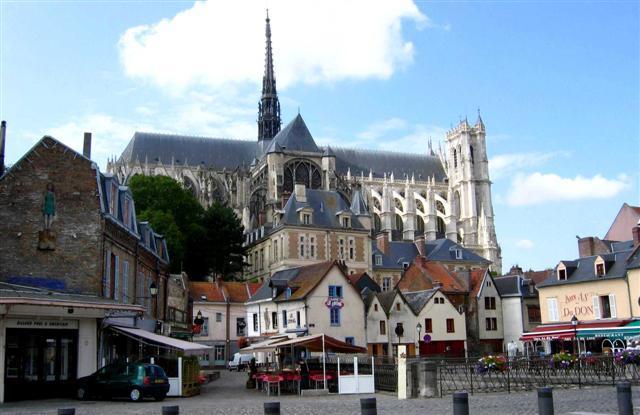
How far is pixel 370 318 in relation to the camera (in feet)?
133

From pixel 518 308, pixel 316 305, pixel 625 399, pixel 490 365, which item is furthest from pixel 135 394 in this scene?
pixel 518 308

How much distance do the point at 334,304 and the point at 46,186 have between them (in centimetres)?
1863

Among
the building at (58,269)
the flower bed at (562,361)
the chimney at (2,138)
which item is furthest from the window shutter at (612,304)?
the chimney at (2,138)

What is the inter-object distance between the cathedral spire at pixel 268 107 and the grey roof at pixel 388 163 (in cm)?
1028

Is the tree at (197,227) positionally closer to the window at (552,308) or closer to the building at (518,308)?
the building at (518,308)

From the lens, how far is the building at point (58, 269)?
1952 cm

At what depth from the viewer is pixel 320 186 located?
274ft

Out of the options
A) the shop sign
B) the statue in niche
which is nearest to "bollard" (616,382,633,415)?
the shop sign

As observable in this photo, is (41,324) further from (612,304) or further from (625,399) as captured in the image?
(612,304)

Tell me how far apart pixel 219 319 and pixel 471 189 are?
67.3m

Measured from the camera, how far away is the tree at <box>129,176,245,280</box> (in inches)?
2324

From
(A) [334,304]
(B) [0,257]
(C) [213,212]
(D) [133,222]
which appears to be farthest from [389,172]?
(B) [0,257]

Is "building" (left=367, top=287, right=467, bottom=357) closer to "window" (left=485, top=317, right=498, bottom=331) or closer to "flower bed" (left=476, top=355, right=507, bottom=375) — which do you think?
"window" (left=485, top=317, right=498, bottom=331)

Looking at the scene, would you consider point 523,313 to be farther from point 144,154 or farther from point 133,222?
point 144,154
